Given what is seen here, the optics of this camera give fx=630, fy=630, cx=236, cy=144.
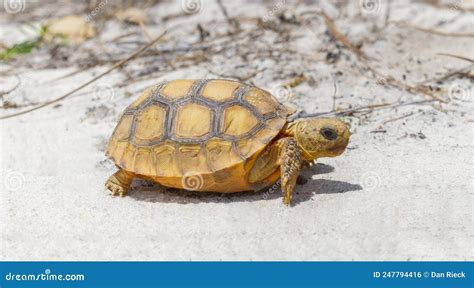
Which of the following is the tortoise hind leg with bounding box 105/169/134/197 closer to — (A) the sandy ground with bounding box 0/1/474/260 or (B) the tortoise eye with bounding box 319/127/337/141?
(A) the sandy ground with bounding box 0/1/474/260

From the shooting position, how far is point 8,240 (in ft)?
11.5

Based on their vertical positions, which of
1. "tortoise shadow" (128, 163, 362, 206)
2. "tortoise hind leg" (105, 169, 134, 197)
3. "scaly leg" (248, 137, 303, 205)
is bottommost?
"tortoise shadow" (128, 163, 362, 206)

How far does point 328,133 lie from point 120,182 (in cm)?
132

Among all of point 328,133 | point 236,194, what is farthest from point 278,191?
point 328,133

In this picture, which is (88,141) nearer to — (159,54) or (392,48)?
(159,54)

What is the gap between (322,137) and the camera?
3.69m

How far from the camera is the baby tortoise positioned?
3.63 m

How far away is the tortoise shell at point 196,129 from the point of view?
11.9ft

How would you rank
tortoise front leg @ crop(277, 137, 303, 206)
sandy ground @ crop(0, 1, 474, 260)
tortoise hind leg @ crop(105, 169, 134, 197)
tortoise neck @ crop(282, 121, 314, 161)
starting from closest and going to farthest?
sandy ground @ crop(0, 1, 474, 260)
tortoise front leg @ crop(277, 137, 303, 206)
tortoise neck @ crop(282, 121, 314, 161)
tortoise hind leg @ crop(105, 169, 134, 197)

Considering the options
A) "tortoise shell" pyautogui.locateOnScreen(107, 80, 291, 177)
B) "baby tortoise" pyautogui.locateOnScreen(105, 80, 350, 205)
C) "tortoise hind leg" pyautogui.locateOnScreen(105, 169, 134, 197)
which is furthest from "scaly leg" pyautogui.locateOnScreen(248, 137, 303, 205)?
"tortoise hind leg" pyautogui.locateOnScreen(105, 169, 134, 197)

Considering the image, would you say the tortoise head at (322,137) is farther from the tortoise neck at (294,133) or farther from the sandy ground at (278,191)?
the sandy ground at (278,191)

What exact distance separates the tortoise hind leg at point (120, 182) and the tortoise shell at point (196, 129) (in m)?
0.09

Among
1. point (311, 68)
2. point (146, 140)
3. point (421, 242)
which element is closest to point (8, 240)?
point (146, 140)

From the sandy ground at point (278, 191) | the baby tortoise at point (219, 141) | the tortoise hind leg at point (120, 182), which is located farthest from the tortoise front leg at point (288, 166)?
the tortoise hind leg at point (120, 182)
